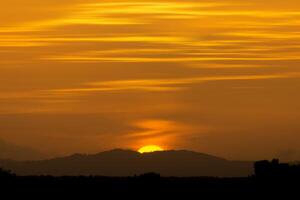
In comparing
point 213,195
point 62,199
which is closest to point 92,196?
point 62,199

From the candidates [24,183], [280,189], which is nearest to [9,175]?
[24,183]

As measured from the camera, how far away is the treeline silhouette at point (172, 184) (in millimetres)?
83250

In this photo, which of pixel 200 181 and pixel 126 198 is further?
pixel 200 181

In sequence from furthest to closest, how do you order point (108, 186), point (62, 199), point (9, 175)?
1. point (9, 175)
2. point (108, 186)
3. point (62, 199)

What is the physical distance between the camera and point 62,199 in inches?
3130

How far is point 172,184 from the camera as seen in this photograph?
85938 mm

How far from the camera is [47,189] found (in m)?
83.1

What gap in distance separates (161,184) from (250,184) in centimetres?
587

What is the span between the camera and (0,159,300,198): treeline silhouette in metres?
83.2

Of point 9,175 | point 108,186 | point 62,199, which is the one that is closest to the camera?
point 62,199

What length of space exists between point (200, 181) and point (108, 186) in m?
7.32

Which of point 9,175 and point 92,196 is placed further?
point 9,175

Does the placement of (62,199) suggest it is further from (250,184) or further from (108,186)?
(250,184)

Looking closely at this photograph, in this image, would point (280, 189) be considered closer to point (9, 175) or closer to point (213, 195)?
point (213, 195)
